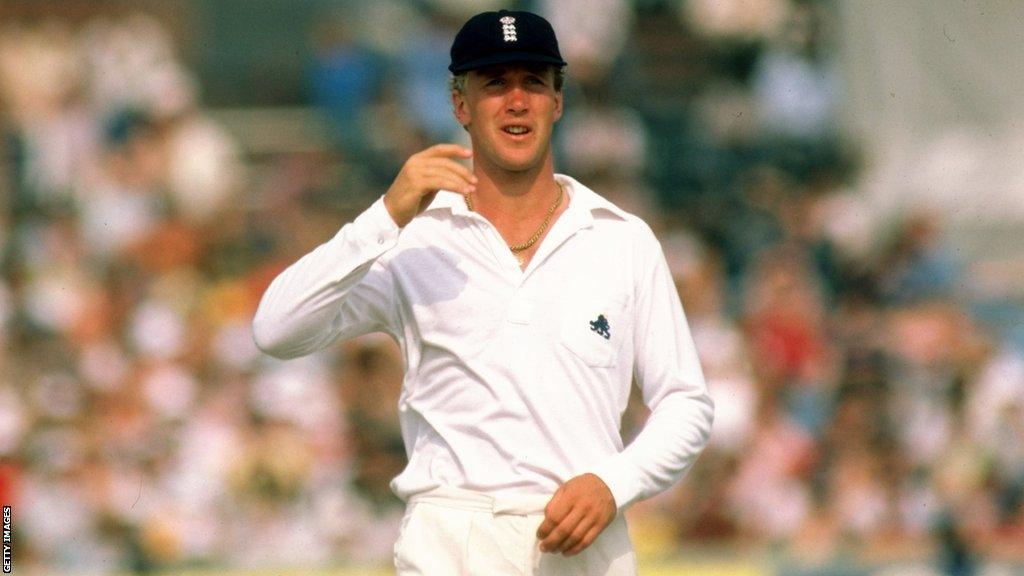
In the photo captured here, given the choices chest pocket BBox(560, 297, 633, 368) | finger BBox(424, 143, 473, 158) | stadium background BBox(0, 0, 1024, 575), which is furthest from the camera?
stadium background BBox(0, 0, 1024, 575)

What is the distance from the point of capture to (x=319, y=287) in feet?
13.6

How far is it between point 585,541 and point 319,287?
31.7 inches

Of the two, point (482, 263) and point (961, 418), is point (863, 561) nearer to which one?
point (961, 418)

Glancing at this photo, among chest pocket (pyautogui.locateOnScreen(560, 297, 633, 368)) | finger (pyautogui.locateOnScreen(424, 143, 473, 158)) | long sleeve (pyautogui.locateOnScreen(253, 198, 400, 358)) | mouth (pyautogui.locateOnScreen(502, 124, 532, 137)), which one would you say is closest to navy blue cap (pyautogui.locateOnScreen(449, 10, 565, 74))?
mouth (pyautogui.locateOnScreen(502, 124, 532, 137))

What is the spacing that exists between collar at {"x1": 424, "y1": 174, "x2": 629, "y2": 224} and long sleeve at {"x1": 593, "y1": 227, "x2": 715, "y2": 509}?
0.12 meters

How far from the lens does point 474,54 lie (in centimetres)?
433

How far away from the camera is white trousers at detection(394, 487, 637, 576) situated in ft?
13.7

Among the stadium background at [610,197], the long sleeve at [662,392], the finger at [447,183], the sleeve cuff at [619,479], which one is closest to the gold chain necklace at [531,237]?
the long sleeve at [662,392]

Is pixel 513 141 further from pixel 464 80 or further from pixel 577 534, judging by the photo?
pixel 577 534

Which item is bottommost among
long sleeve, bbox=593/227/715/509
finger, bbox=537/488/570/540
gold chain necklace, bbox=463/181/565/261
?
finger, bbox=537/488/570/540

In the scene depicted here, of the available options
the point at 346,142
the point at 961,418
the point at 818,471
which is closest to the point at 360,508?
the point at 818,471

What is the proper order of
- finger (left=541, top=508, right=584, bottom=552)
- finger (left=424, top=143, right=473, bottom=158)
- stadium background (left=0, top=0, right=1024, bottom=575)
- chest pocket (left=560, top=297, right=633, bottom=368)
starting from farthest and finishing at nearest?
stadium background (left=0, top=0, right=1024, bottom=575) → chest pocket (left=560, top=297, right=633, bottom=368) → finger (left=424, top=143, right=473, bottom=158) → finger (left=541, top=508, right=584, bottom=552)

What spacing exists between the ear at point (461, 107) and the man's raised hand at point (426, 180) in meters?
0.30

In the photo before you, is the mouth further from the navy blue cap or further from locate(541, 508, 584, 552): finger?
locate(541, 508, 584, 552): finger
